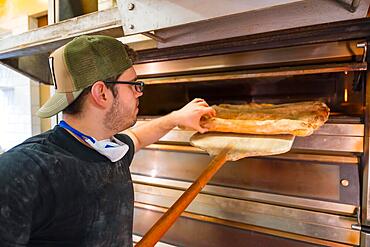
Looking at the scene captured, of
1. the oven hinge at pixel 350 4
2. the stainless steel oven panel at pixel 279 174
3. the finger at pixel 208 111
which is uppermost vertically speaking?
the oven hinge at pixel 350 4

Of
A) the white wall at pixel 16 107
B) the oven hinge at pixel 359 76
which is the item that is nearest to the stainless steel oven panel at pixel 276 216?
the oven hinge at pixel 359 76

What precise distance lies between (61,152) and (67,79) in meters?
0.19

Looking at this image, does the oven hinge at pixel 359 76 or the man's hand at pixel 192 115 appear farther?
the man's hand at pixel 192 115

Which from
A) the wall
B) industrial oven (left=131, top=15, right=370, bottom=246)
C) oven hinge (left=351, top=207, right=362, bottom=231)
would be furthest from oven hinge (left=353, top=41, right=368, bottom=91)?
the wall

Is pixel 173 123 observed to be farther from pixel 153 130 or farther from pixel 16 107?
pixel 16 107

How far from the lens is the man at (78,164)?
0.64 m

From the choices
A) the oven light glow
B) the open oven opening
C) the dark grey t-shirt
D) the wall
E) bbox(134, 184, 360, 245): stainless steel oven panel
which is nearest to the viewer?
the dark grey t-shirt

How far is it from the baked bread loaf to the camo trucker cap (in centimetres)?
47

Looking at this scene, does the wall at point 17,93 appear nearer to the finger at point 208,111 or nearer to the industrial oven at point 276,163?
the industrial oven at point 276,163

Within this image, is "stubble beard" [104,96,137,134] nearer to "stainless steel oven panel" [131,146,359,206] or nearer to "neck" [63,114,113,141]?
"neck" [63,114,113,141]

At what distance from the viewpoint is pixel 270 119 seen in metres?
1.08

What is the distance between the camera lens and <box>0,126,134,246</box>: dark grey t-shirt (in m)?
0.63

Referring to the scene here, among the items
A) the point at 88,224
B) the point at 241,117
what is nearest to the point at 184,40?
the point at 241,117

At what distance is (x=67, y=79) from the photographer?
2.51 feet
